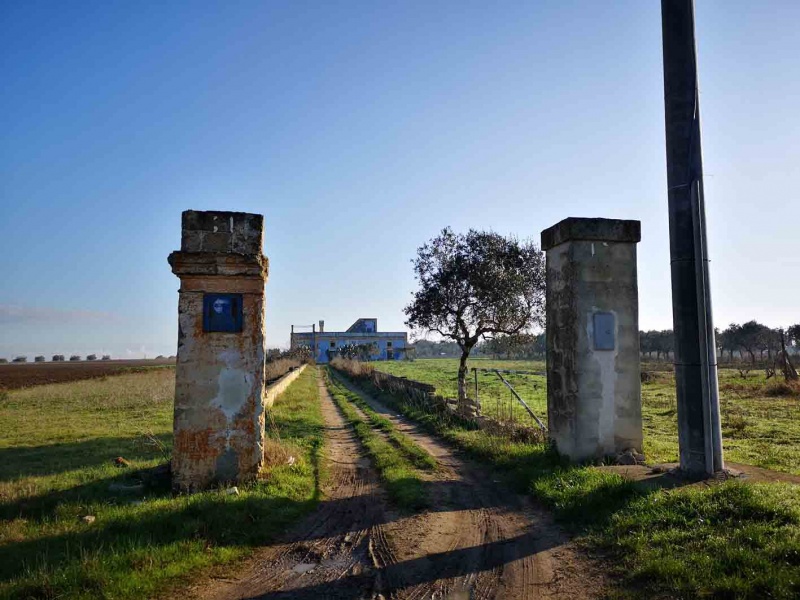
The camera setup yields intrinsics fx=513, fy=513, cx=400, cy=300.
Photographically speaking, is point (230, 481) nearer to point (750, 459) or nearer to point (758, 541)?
point (758, 541)

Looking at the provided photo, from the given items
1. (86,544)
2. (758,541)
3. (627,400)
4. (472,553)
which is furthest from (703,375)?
(86,544)

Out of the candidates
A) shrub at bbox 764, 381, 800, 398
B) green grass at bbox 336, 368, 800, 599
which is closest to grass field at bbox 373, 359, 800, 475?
shrub at bbox 764, 381, 800, 398

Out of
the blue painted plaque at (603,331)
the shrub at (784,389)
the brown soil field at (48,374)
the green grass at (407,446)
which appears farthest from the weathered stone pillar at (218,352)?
the brown soil field at (48,374)

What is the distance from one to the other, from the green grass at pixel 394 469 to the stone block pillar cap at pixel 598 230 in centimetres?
442

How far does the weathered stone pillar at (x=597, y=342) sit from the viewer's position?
25.7 feet

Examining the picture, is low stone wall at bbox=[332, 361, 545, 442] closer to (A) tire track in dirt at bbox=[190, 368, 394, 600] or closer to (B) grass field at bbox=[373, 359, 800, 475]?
(B) grass field at bbox=[373, 359, 800, 475]

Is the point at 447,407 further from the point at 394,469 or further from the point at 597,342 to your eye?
the point at 597,342

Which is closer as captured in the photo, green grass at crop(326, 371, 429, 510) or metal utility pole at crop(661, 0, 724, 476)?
metal utility pole at crop(661, 0, 724, 476)

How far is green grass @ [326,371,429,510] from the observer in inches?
263

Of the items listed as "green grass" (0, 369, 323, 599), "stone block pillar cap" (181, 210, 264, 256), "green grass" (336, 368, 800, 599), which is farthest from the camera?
"stone block pillar cap" (181, 210, 264, 256)

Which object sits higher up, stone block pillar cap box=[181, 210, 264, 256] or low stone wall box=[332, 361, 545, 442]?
stone block pillar cap box=[181, 210, 264, 256]

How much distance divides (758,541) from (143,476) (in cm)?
712

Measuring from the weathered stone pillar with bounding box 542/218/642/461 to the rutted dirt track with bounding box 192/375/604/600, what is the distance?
67.1 inches

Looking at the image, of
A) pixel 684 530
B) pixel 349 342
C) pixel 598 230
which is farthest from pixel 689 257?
pixel 349 342
